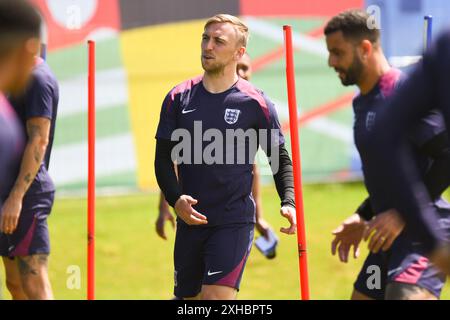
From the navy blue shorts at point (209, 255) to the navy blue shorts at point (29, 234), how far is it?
40.0 inches

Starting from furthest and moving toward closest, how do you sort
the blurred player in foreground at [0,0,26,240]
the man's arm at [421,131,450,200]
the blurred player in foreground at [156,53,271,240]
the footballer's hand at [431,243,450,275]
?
A: the blurred player in foreground at [156,53,271,240], the man's arm at [421,131,450,200], the blurred player in foreground at [0,0,26,240], the footballer's hand at [431,243,450,275]

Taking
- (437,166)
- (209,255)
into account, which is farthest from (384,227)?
(209,255)

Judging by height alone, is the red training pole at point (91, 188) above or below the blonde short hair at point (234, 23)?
below

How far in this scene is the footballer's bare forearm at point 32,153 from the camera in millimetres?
6230

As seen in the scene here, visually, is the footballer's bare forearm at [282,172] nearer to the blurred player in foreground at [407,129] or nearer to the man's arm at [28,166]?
the man's arm at [28,166]

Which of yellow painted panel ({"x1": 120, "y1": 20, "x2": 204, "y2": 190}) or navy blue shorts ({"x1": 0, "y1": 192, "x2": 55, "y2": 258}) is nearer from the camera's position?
navy blue shorts ({"x1": 0, "y1": 192, "x2": 55, "y2": 258})

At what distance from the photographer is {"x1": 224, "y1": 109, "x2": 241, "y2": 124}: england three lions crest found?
5.94 meters

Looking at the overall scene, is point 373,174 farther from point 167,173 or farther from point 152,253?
point 152,253

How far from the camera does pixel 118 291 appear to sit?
31.4 feet

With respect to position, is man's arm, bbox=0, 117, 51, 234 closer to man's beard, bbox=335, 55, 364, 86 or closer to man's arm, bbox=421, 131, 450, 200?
man's beard, bbox=335, 55, 364, 86

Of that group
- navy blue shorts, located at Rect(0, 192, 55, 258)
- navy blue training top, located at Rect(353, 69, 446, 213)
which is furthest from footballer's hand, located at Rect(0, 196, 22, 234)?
navy blue training top, located at Rect(353, 69, 446, 213)

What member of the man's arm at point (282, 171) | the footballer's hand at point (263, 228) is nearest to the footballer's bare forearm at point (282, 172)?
the man's arm at point (282, 171)

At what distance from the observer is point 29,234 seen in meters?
6.49

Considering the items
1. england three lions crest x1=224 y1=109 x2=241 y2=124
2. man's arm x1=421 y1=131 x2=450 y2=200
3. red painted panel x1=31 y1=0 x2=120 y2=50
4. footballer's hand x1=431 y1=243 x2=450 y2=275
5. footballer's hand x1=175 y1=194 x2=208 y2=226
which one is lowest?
footballer's hand x1=175 y1=194 x2=208 y2=226
